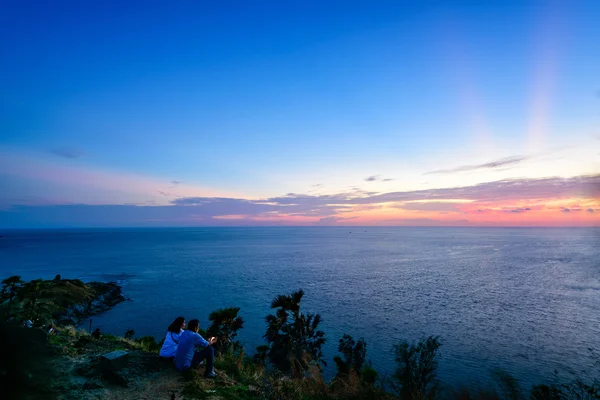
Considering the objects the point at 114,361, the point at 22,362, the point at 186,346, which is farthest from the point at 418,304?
the point at 22,362

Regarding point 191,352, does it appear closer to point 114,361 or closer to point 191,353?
point 191,353

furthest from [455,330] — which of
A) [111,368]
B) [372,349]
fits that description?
[111,368]

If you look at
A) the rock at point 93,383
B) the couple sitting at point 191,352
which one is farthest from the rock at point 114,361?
the couple sitting at point 191,352

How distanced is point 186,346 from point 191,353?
0.32 meters

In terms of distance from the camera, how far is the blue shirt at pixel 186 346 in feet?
32.3

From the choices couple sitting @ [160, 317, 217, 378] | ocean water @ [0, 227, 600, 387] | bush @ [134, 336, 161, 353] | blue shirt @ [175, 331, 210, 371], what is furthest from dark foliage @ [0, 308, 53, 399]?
ocean water @ [0, 227, 600, 387]

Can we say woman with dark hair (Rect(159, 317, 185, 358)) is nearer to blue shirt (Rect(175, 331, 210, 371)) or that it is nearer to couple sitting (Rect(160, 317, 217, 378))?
couple sitting (Rect(160, 317, 217, 378))

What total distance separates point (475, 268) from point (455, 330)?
176 ft

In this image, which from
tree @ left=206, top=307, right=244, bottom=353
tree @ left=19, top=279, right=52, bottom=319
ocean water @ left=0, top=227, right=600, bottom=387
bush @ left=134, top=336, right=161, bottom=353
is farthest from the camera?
ocean water @ left=0, top=227, right=600, bottom=387

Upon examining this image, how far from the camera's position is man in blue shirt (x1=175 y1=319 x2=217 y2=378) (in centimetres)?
985

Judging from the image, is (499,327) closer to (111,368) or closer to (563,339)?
(563,339)

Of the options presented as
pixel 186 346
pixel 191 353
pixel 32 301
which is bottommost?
pixel 32 301

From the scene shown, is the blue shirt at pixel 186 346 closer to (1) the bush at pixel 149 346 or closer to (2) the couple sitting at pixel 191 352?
(2) the couple sitting at pixel 191 352

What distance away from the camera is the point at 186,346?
9.86m
